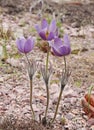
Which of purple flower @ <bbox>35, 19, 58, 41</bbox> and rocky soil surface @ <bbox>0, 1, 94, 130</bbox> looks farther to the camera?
rocky soil surface @ <bbox>0, 1, 94, 130</bbox>

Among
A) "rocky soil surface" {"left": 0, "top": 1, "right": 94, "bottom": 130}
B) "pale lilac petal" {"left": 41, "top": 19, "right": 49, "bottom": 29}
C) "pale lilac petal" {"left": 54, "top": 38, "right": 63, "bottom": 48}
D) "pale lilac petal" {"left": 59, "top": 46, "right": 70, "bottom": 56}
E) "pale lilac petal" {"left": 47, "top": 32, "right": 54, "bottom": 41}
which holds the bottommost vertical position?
"rocky soil surface" {"left": 0, "top": 1, "right": 94, "bottom": 130}

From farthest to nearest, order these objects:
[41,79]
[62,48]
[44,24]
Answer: [41,79] → [44,24] → [62,48]

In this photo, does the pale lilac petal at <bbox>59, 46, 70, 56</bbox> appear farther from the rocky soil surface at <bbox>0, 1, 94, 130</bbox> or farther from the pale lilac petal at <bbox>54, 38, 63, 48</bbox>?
the rocky soil surface at <bbox>0, 1, 94, 130</bbox>

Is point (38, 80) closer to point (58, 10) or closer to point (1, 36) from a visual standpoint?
point (1, 36)

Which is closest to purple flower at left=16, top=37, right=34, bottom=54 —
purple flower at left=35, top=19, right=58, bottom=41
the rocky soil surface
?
purple flower at left=35, top=19, right=58, bottom=41

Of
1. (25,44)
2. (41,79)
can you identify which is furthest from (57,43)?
(41,79)

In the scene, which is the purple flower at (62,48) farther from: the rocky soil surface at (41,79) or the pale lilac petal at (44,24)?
the rocky soil surface at (41,79)

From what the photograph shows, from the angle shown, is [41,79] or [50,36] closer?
[50,36]

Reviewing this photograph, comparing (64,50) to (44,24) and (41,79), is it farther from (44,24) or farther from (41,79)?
(41,79)

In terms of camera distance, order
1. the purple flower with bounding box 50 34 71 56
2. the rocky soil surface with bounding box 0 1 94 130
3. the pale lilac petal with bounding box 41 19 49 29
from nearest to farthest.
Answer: the purple flower with bounding box 50 34 71 56 → the pale lilac petal with bounding box 41 19 49 29 → the rocky soil surface with bounding box 0 1 94 130

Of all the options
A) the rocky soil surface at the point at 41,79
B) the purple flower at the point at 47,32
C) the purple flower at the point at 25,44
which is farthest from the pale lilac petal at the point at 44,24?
the rocky soil surface at the point at 41,79

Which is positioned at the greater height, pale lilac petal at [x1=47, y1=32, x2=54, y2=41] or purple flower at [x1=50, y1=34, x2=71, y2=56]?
pale lilac petal at [x1=47, y1=32, x2=54, y2=41]
